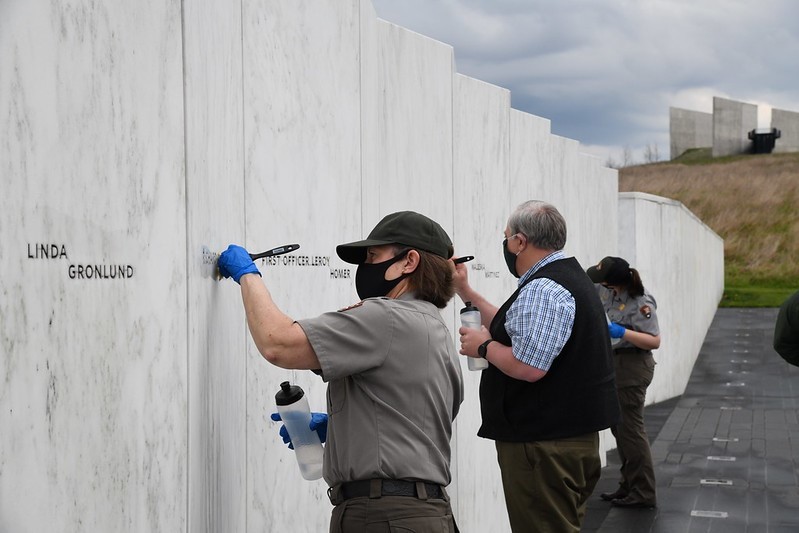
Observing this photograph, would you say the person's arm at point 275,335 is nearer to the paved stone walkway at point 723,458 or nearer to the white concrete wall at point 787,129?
the paved stone walkway at point 723,458

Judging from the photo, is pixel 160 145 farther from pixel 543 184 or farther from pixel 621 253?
pixel 621 253

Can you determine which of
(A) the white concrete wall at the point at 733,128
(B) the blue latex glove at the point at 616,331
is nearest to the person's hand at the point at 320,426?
(B) the blue latex glove at the point at 616,331

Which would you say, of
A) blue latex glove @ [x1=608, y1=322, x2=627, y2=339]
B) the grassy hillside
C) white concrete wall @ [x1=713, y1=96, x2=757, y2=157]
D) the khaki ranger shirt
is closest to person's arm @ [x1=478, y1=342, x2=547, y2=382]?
blue latex glove @ [x1=608, y1=322, x2=627, y2=339]

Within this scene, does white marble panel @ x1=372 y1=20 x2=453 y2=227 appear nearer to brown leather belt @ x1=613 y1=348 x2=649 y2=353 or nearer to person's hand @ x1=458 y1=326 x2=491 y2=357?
person's hand @ x1=458 y1=326 x2=491 y2=357

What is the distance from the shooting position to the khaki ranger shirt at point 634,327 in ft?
24.2

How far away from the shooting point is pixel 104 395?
7.34ft

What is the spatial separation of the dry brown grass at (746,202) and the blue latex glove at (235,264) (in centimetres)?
3977

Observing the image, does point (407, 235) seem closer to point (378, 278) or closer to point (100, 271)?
point (378, 278)

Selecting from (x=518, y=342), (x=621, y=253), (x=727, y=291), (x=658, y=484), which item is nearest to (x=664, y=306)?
(x=621, y=253)

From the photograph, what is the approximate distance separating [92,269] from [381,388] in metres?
1.02

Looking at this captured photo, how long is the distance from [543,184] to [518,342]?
4380 mm

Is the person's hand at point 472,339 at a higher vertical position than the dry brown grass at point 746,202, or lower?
lower

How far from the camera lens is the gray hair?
433 cm

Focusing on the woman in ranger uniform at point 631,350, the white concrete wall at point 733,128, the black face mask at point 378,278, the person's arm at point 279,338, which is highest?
the white concrete wall at point 733,128
